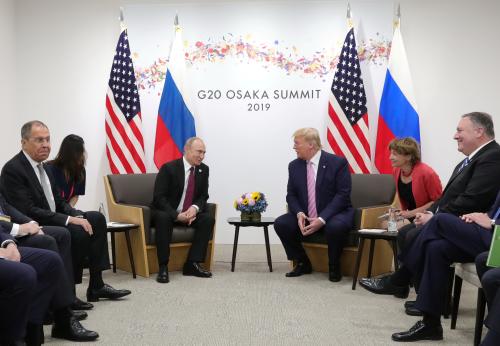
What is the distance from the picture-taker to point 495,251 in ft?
9.94

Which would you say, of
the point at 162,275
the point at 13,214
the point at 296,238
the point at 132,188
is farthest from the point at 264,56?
the point at 13,214

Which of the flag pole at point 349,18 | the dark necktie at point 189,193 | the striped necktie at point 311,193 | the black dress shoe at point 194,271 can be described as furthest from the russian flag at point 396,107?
the black dress shoe at point 194,271

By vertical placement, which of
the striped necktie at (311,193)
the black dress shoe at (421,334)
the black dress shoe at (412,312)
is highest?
the striped necktie at (311,193)

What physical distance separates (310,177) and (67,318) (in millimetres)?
2784

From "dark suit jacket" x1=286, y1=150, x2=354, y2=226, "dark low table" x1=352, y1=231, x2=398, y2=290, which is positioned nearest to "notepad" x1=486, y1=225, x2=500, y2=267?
"dark low table" x1=352, y1=231, x2=398, y2=290

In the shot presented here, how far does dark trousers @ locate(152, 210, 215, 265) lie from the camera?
5.28 meters

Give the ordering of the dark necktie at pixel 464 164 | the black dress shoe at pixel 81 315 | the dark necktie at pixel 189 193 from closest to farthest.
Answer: the black dress shoe at pixel 81 315 → the dark necktie at pixel 464 164 → the dark necktie at pixel 189 193

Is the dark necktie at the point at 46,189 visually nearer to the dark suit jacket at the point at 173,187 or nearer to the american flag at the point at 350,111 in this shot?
the dark suit jacket at the point at 173,187

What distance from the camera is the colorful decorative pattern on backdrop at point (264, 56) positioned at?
281 inches

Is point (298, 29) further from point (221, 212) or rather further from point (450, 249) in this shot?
→ point (450, 249)

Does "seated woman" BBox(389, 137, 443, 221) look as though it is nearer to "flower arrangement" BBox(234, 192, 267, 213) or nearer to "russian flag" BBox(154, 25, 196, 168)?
"flower arrangement" BBox(234, 192, 267, 213)

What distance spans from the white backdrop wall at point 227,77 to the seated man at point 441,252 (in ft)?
12.2

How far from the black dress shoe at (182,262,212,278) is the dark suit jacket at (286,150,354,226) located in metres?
0.98

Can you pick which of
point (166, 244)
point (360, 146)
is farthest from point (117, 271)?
point (360, 146)
